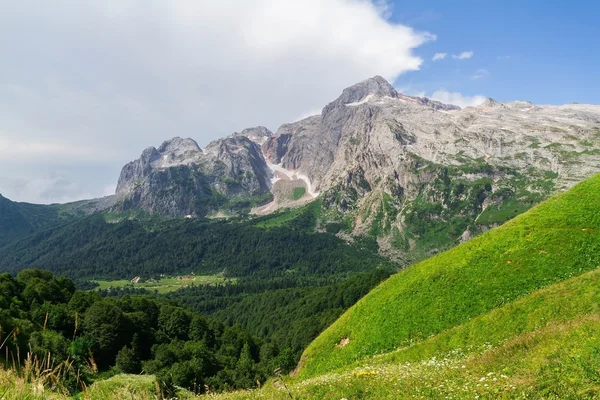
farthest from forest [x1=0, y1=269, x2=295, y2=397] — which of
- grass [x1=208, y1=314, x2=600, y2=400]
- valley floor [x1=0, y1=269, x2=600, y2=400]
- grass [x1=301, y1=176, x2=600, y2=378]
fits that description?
grass [x1=208, y1=314, x2=600, y2=400]

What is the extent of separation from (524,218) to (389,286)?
19351mm

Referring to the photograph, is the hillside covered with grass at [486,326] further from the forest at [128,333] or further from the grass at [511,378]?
the forest at [128,333]

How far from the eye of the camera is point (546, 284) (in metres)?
33.7

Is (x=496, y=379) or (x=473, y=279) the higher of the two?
(x=496, y=379)

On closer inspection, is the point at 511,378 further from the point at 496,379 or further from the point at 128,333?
the point at 128,333

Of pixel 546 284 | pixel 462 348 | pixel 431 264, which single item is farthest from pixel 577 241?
pixel 462 348

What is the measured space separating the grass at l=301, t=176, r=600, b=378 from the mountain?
0.12m

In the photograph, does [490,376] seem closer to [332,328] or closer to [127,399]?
[127,399]

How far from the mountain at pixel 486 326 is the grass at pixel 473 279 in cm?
12

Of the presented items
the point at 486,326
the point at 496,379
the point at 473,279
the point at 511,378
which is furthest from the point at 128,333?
the point at 511,378

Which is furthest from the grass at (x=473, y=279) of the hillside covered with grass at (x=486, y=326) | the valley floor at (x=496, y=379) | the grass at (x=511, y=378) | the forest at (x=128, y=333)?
the forest at (x=128, y=333)

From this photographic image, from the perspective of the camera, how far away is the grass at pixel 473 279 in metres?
35.1

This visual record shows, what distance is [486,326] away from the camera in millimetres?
30141

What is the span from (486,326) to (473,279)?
8.61m
